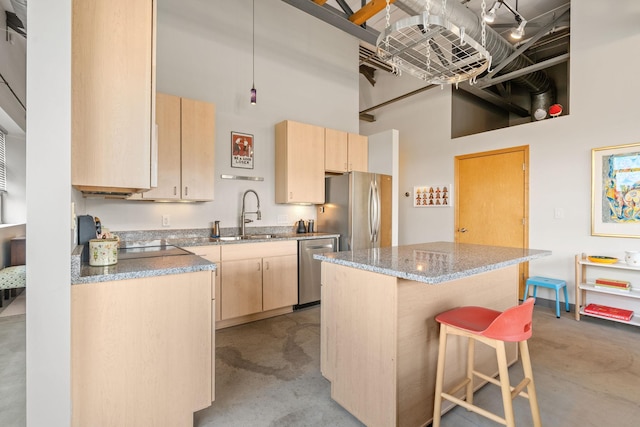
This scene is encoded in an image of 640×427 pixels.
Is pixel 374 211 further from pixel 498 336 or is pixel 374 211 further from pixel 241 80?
pixel 498 336

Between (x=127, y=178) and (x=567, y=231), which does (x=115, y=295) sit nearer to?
(x=127, y=178)

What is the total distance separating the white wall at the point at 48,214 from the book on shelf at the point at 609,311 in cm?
441

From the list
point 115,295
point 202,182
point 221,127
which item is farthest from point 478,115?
point 115,295

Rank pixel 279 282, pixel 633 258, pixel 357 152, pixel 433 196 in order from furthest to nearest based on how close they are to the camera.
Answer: pixel 433 196 < pixel 357 152 < pixel 279 282 < pixel 633 258

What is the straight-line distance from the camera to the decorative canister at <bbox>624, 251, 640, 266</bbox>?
3000mm

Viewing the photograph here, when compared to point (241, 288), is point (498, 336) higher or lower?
higher

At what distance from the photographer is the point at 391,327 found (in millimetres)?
1500

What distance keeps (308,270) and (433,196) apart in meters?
2.69

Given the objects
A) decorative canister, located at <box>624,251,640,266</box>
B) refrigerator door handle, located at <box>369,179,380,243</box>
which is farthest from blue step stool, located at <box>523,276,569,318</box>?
refrigerator door handle, located at <box>369,179,380,243</box>

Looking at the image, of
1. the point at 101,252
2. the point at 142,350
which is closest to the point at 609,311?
the point at 142,350

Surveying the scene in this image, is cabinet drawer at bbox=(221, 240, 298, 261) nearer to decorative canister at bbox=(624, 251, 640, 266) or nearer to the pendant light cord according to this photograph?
the pendant light cord

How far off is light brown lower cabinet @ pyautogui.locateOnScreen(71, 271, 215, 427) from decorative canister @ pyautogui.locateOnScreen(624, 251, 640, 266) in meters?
3.93

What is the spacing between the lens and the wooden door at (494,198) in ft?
13.4

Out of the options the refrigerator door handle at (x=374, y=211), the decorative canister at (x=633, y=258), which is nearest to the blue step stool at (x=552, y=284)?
the decorative canister at (x=633, y=258)
